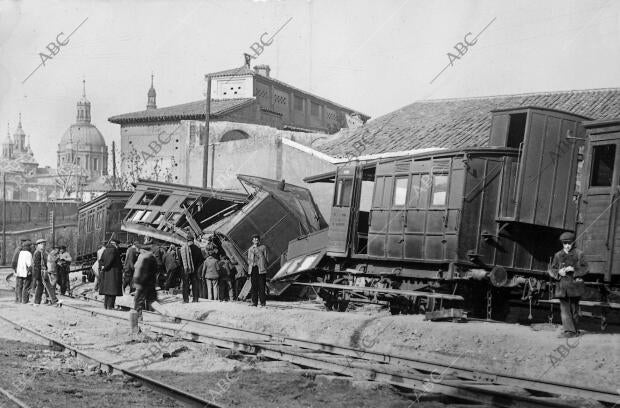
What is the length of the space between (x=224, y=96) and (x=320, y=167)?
81.3ft

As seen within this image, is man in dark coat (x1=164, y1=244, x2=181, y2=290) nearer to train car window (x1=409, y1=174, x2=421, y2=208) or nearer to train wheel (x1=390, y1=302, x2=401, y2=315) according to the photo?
train wheel (x1=390, y1=302, x2=401, y2=315)

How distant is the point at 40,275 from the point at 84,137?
118 metres

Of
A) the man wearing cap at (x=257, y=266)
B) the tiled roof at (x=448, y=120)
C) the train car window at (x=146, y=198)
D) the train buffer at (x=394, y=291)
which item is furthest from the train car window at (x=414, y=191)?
the train car window at (x=146, y=198)

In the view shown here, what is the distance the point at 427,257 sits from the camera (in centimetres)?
1424

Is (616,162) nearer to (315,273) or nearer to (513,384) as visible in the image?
(513,384)

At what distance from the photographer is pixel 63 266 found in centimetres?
2239

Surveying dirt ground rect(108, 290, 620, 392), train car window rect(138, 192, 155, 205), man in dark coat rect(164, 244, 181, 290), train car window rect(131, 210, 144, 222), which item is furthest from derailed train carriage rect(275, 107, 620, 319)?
train car window rect(138, 192, 155, 205)

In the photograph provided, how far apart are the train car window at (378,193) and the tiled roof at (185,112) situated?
30267 mm

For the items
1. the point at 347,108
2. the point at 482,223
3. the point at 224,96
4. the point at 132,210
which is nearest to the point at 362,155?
the point at 132,210

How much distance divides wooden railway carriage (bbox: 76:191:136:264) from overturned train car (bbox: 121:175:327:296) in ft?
11.7

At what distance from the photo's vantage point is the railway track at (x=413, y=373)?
7.48 meters

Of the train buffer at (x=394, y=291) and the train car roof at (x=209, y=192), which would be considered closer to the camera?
the train buffer at (x=394, y=291)

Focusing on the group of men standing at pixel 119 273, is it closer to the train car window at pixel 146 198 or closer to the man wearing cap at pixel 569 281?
the train car window at pixel 146 198

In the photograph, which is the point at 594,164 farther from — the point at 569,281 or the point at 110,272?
the point at 110,272
